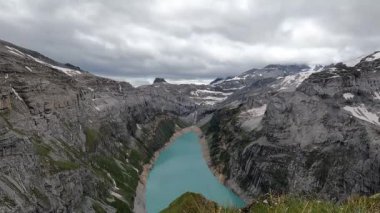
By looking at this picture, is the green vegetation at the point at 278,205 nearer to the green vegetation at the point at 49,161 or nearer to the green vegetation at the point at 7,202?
the green vegetation at the point at 7,202

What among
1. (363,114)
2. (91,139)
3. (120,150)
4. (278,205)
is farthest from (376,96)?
(278,205)

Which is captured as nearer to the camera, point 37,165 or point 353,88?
point 37,165

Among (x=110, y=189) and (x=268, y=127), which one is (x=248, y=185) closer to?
(x=268, y=127)

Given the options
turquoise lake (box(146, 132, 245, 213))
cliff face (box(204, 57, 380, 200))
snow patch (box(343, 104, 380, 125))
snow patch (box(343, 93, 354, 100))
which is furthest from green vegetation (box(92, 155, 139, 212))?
snow patch (box(343, 93, 354, 100))

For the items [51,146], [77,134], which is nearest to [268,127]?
[77,134]

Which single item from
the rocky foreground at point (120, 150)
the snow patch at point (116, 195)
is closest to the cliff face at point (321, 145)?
the rocky foreground at point (120, 150)
